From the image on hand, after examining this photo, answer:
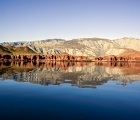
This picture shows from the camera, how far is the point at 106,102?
18.9m

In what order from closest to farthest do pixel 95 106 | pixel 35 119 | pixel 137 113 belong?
pixel 35 119
pixel 137 113
pixel 95 106

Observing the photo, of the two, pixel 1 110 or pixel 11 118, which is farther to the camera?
pixel 1 110

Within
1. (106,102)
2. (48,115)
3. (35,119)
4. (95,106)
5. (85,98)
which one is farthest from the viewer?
(85,98)

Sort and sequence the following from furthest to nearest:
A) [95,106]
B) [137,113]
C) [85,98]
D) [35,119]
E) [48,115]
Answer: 1. [85,98]
2. [95,106]
3. [137,113]
4. [48,115]
5. [35,119]

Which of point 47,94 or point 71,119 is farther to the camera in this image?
point 47,94

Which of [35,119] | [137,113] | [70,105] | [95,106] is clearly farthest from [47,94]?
[137,113]

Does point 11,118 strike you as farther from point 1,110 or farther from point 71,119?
point 71,119

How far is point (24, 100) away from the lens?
62.4 feet

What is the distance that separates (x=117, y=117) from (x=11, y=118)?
311 inches

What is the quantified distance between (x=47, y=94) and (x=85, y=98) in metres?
4.71

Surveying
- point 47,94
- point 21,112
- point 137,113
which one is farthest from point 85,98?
point 21,112

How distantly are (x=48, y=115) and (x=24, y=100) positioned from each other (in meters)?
5.55

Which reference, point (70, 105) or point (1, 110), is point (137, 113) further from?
point (1, 110)

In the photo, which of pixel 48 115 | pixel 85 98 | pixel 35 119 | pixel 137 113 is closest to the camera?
pixel 35 119
